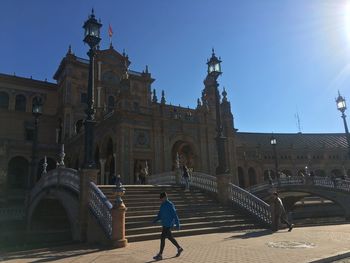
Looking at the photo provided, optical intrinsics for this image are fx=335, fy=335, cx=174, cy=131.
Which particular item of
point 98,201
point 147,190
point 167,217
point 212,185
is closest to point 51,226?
point 147,190

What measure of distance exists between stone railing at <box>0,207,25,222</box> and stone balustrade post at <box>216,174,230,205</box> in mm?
18317

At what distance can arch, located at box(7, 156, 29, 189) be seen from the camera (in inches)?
1678

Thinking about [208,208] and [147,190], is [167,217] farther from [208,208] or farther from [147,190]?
[147,190]

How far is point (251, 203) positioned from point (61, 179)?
1070 centimetres

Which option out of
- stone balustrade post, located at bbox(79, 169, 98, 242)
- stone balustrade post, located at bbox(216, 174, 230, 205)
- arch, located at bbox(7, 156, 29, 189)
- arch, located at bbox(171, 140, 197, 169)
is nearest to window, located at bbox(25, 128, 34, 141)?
arch, located at bbox(7, 156, 29, 189)

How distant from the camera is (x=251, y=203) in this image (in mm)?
17266

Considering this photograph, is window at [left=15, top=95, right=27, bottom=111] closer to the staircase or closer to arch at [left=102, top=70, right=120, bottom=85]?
arch at [left=102, top=70, right=120, bottom=85]

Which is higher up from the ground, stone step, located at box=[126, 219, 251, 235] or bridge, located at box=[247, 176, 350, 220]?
bridge, located at box=[247, 176, 350, 220]

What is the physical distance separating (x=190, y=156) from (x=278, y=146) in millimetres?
40163

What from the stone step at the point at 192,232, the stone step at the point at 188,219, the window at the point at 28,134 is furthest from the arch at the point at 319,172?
the stone step at the point at 192,232

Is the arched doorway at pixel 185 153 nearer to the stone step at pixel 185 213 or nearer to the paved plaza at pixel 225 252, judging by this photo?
the stone step at pixel 185 213

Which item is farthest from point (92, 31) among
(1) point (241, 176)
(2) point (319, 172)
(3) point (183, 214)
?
(2) point (319, 172)

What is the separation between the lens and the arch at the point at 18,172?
4262 centimetres

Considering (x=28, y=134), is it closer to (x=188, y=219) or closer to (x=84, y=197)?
(x=84, y=197)
